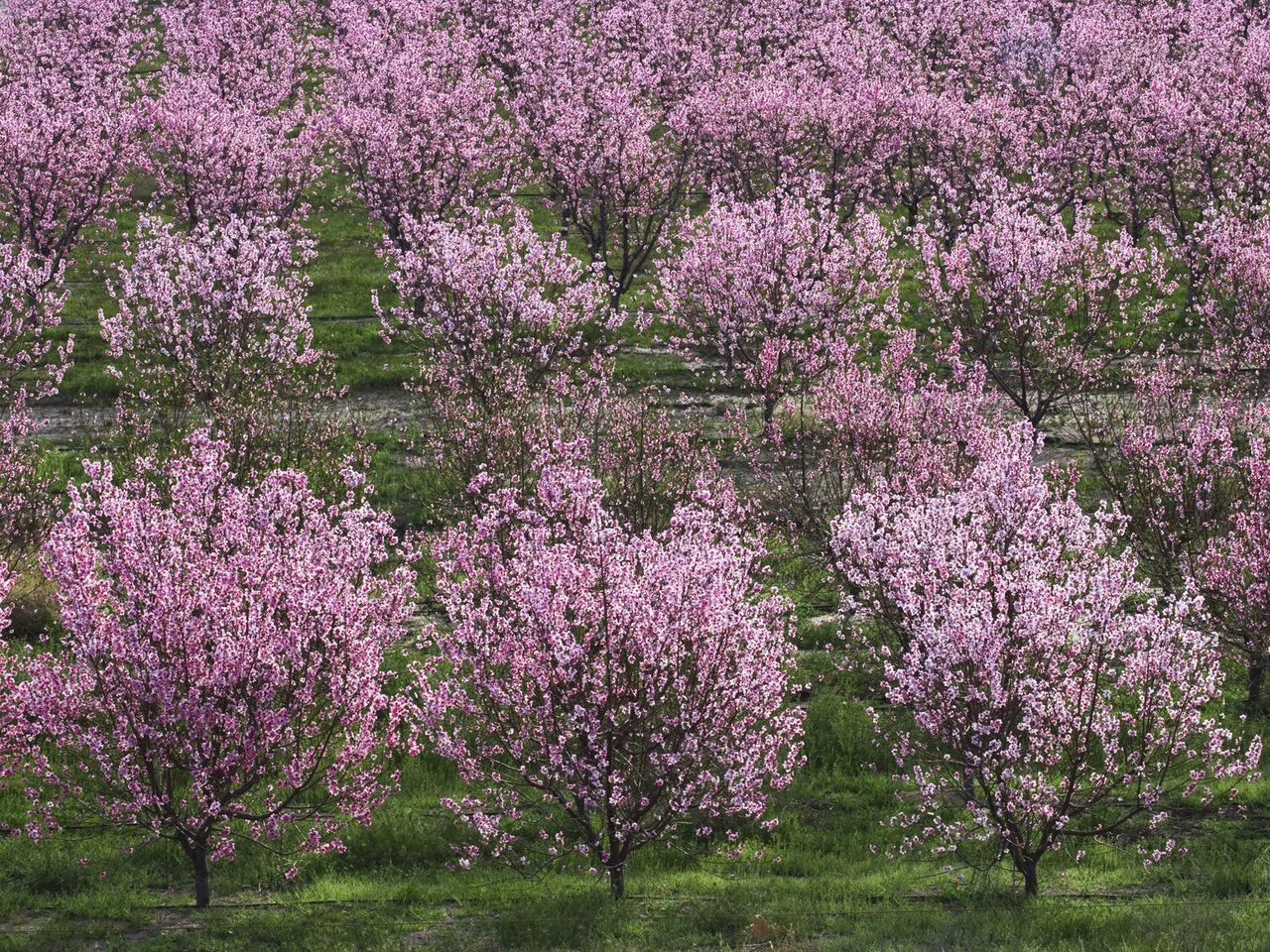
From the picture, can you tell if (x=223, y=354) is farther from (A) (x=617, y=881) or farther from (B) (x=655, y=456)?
(A) (x=617, y=881)

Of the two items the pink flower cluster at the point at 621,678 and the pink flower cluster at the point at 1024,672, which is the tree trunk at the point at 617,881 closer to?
the pink flower cluster at the point at 621,678

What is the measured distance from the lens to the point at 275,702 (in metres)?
12.9

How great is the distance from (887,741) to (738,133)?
32373 millimetres

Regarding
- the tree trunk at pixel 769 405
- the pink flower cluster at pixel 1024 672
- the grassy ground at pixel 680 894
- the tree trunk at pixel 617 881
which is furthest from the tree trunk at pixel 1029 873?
the tree trunk at pixel 769 405

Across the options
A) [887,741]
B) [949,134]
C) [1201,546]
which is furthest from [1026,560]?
[949,134]

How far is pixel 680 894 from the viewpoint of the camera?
14070mm

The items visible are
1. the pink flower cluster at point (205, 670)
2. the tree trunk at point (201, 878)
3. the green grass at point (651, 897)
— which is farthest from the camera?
the tree trunk at point (201, 878)

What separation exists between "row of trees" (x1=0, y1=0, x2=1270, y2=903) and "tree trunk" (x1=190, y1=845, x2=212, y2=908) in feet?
0.10

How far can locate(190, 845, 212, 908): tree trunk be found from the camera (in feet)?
44.5

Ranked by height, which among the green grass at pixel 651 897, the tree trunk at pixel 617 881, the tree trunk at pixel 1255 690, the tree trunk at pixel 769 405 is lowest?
the green grass at pixel 651 897

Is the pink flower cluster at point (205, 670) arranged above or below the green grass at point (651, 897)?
above

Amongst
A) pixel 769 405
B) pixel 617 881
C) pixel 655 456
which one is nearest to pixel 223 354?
pixel 655 456

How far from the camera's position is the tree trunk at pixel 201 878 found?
13578 millimetres

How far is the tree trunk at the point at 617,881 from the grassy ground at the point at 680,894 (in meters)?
0.20
